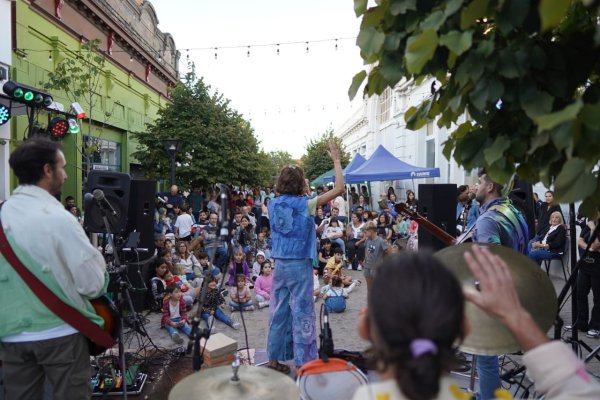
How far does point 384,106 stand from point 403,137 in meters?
5.59

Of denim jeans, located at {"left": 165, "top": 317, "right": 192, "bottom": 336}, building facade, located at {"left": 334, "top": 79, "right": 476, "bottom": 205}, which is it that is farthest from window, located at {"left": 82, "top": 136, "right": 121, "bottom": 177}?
denim jeans, located at {"left": 165, "top": 317, "right": 192, "bottom": 336}

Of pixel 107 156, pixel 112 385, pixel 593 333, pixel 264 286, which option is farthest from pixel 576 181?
pixel 107 156

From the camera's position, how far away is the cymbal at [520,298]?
1686 millimetres

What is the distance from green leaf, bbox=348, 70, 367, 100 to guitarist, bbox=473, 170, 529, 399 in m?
1.81

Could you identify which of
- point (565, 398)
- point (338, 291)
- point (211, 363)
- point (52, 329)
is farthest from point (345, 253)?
point (565, 398)

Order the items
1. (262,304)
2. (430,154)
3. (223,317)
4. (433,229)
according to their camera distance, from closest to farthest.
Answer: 1. (433,229)
2. (223,317)
3. (262,304)
4. (430,154)

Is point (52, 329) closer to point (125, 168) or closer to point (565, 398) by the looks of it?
point (565, 398)

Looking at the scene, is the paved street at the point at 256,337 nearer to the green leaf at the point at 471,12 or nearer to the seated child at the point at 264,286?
the seated child at the point at 264,286

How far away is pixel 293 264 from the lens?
4.32m

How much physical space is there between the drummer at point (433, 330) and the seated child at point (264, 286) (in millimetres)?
6807

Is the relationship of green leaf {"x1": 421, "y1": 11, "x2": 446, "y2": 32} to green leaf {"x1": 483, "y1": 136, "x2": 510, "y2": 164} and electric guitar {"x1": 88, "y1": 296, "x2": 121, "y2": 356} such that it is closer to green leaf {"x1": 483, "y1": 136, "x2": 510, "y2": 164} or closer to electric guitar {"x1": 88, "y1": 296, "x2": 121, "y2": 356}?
green leaf {"x1": 483, "y1": 136, "x2": 510, "y2": 164}

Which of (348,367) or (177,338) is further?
(177,338)

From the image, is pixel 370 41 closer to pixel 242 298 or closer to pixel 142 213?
pixel 142 213

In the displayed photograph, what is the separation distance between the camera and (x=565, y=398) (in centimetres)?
113
